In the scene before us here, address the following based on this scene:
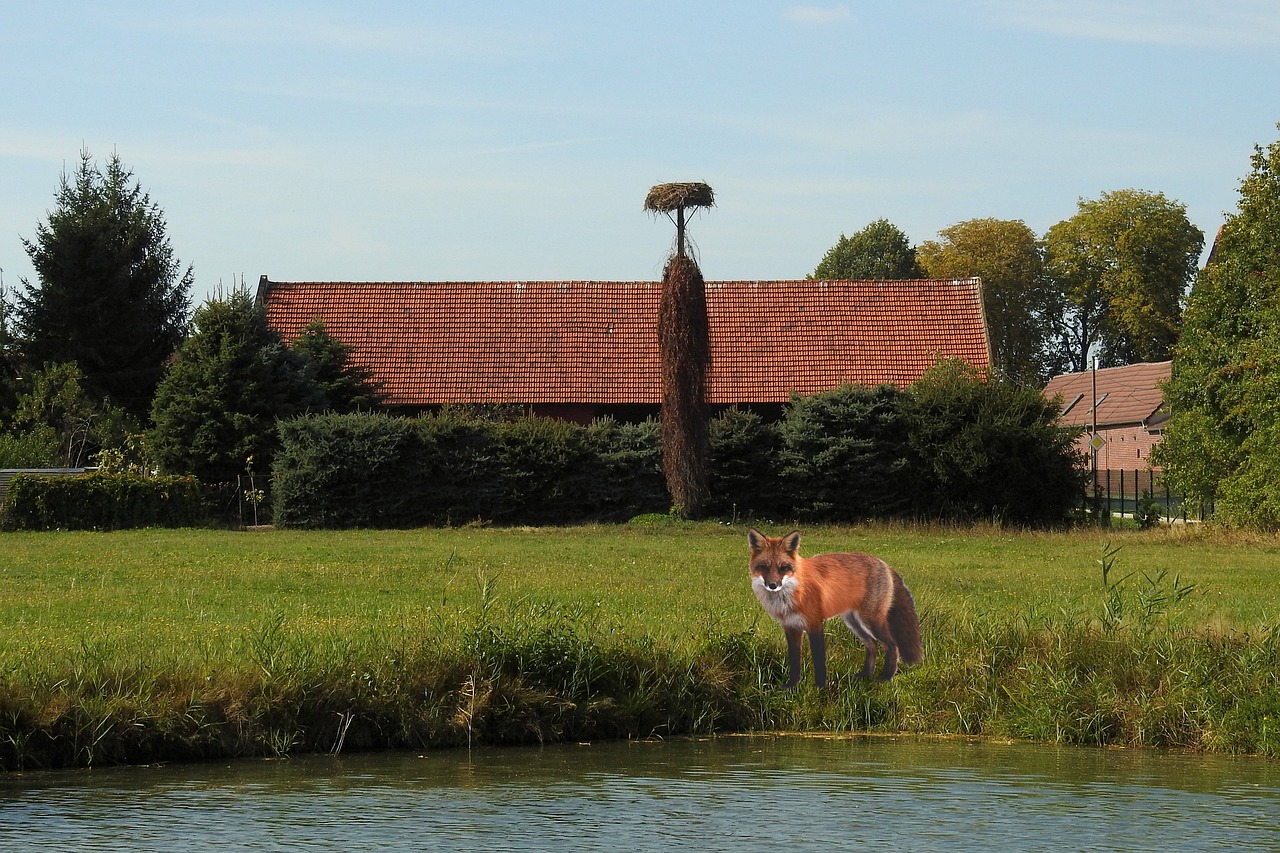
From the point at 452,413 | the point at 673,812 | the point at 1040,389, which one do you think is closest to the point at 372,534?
the point at 452,413

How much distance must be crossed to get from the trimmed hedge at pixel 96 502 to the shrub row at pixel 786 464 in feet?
7.88

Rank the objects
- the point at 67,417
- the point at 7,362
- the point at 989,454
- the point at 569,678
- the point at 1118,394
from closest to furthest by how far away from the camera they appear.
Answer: the point at 569,678 < the point at 989,454 < the point at 67,417 < the point at 7,362 < the point at 1118,394

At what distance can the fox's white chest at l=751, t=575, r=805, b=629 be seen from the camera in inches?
355

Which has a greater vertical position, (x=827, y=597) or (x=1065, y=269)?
(x=1065, y=269)

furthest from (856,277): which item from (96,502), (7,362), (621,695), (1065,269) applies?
(621,695)

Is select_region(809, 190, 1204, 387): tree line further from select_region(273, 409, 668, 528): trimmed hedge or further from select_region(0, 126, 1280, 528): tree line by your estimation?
select_region(273, 409, 668, 528): trimmed hedge

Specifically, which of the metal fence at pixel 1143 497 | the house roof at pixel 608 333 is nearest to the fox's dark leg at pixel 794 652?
the metal fence at pixel 1143 497

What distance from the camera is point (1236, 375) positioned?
104ft

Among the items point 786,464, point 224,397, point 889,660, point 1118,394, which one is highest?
point 1118,394

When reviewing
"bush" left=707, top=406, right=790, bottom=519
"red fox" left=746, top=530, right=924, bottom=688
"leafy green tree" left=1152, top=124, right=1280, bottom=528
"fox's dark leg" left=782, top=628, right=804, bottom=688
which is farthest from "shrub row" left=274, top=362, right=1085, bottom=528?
"fox's dark leg" left=782, top=628, right=804, bottom=688

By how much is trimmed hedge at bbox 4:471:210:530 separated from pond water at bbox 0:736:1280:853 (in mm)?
22317

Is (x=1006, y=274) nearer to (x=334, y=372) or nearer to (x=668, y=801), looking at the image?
(x=334, y=372)

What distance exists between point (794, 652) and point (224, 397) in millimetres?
26651

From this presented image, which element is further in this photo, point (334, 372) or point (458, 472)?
point (334, 372)
